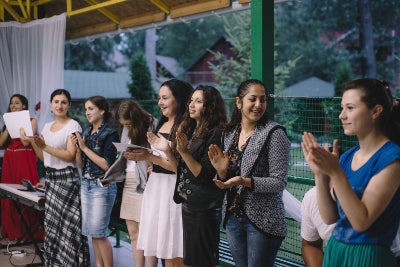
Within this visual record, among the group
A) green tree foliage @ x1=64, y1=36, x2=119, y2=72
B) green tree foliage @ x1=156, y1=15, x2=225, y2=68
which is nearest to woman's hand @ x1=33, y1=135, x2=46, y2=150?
green tree foliage @ x1=64, y1=36, x2=119, y2=72

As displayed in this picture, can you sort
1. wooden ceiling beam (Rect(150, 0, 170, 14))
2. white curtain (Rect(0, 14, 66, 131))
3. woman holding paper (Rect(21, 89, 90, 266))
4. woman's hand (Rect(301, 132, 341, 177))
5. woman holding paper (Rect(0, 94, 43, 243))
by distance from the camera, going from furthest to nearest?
white curtain (Rect(0, 14, 66, 131))
woman holding paper (Rect(0, 94, 43, 243))
wooden ceiling beam (Rect(150, 0, 170, 14))
woman holding paper (Rect(21, 89, 90, 266))
woman's hand (Rect(301, 132, 341, 177))

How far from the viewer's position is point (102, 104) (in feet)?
14.3

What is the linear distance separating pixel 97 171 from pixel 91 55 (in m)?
35.9

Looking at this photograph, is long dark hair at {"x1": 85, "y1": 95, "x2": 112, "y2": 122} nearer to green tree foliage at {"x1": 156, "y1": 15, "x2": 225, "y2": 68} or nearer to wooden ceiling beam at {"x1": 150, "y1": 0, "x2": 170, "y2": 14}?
wooden ceiling beam at {"x1": 150, "y1": 0, "x2": 170, "y2": 14}

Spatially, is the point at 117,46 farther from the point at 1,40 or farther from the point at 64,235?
the point at 64,235

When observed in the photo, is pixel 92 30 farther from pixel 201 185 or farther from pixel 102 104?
pixel 201 185

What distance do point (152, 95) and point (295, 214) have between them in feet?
55.9

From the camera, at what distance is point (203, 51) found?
43156mm

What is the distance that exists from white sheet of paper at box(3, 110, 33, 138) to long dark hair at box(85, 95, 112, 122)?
90cm

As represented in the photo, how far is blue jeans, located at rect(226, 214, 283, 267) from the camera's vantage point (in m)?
2.77

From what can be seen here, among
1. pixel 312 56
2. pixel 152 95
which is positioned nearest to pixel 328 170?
pixel 152 95

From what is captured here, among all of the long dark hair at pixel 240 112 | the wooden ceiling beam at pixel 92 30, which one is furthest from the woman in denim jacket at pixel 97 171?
the wooden ceiling beam at pixel 92 30

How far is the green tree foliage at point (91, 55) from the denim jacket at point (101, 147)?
33.9 m

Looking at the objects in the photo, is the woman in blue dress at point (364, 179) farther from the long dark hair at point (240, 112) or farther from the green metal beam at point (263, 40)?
the green metal beam at point (263, 40)
